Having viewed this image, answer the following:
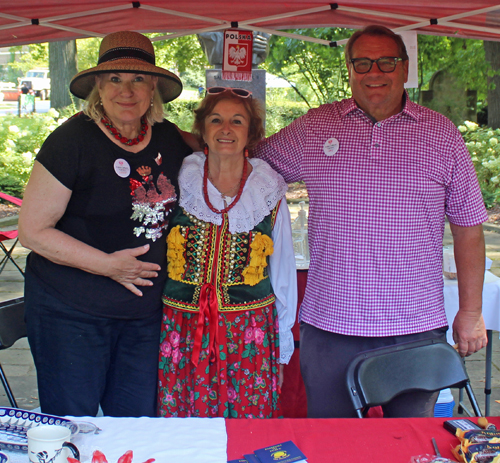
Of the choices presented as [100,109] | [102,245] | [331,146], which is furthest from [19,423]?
[331,146]

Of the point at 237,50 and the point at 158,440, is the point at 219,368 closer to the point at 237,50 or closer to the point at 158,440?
the point at 158,440

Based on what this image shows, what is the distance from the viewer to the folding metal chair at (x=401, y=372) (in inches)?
77.6

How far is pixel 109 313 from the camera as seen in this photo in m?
2.21

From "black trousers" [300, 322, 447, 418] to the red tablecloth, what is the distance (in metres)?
0.56

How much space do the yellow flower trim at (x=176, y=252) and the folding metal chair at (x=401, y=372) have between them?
0.78 m

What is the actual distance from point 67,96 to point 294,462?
40.1ft

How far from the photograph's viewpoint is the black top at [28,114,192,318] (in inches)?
83.9

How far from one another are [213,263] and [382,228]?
2.26 ft

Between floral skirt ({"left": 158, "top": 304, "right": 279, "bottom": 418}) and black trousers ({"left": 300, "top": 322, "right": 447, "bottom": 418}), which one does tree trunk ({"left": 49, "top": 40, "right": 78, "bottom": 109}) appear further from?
black trousers ({"left": 300, "top": 322, "right": 447, "bottom": 418})

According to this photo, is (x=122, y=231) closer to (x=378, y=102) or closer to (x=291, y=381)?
(x=378, y=102)

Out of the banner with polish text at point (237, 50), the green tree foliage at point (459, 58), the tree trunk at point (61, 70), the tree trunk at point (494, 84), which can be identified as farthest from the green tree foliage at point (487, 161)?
the tree trunk at point (61, 70)

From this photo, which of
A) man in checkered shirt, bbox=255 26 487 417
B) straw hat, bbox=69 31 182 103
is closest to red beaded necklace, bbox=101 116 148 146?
straw hat, bbox=69 31 182 103

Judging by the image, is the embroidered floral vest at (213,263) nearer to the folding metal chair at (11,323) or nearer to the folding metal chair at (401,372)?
the folding metal chair at (401,372)

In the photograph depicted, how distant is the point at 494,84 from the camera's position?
9.36 metres
